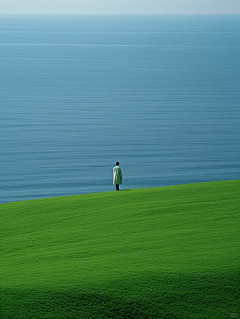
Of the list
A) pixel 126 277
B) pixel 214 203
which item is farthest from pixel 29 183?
pixel 126 277

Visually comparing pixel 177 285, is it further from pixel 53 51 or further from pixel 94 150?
pixel 53 51

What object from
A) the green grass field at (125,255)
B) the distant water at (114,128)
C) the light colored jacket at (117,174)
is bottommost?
Answer: the green grass field at (125,255)

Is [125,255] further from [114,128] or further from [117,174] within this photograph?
[114,128]

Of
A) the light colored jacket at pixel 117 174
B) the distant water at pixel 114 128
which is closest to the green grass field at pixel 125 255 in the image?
the light colored jacket at pixel 117 174

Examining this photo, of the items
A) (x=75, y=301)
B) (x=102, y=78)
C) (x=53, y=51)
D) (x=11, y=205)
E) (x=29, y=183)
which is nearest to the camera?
(x=75, y=301)

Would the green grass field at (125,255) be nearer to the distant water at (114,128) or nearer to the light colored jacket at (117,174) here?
the light colored jacket at (117,174)

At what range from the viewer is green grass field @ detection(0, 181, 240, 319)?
16172 millimetres

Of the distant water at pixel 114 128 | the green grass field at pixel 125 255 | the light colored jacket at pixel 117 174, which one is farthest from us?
the distant water at pixel 114 128

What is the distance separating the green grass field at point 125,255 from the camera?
53.1 feet

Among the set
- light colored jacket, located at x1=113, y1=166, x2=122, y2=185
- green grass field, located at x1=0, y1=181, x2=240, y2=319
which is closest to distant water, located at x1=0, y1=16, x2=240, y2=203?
light colored jacket, located at x1=113, y1=166, x2=122, y2=185

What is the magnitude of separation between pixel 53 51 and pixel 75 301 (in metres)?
178

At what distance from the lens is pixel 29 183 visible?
160ft

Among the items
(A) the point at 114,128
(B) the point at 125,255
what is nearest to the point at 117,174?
(B) the point at 125,255

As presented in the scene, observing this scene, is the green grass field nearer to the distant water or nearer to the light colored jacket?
the light colored jacket
